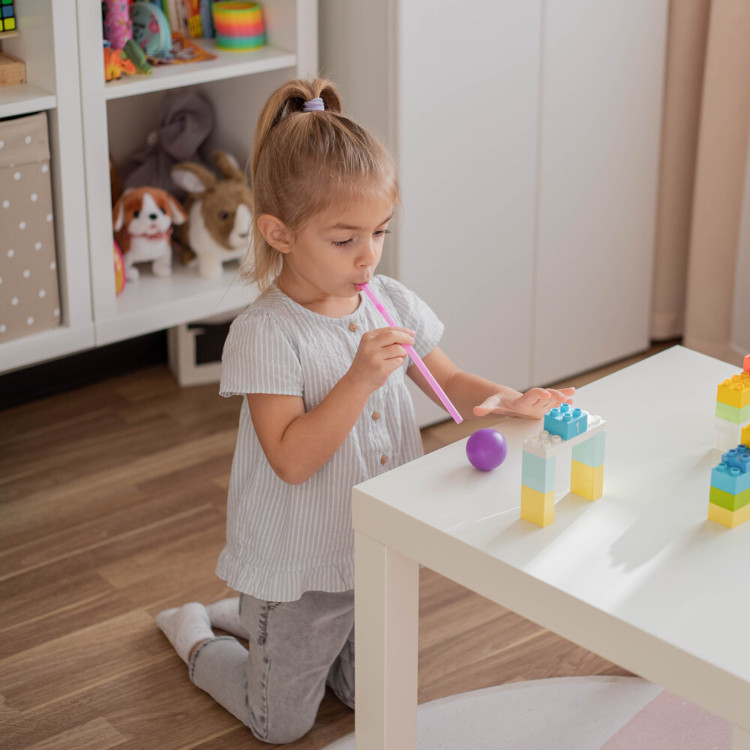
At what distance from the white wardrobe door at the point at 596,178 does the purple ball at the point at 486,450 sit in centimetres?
120

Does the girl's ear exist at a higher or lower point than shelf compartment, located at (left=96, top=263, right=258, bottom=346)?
higher

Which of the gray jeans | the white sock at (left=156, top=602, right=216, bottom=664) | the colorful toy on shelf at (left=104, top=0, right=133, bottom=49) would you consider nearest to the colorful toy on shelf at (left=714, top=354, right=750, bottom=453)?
the gray jeans

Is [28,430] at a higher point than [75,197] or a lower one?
lower

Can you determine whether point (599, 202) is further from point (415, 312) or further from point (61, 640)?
point (61, 640)

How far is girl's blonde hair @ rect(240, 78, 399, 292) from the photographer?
3.98ft

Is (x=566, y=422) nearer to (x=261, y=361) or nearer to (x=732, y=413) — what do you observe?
(x=732, y=413)

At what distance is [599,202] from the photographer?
2320mm

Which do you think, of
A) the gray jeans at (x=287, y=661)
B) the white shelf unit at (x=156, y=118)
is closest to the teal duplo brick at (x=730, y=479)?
the gray jeans at (x=287, y=661)

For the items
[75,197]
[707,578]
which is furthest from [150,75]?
[707,578]

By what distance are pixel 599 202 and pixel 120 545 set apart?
3.79ft

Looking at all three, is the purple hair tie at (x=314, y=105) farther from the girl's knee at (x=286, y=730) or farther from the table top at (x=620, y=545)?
the girl's knee at (x=286, y=730)

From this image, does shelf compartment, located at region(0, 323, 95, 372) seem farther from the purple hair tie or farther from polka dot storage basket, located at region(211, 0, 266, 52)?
the purple hair tie

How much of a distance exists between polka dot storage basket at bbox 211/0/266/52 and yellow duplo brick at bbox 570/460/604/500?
1.25 metres

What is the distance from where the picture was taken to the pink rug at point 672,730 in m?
1.41
